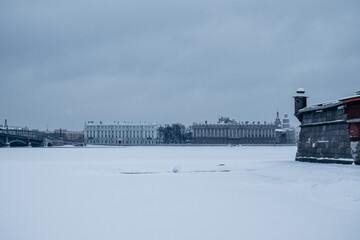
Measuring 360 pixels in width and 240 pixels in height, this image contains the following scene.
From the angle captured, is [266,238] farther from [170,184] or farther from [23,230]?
[170,184]

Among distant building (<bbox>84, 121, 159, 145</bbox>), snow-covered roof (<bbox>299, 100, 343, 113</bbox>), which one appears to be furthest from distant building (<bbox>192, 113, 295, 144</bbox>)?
snow-covered roof (<bbox>299, 100, 343, 113</bbox>)

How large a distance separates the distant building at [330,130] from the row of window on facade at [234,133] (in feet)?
362

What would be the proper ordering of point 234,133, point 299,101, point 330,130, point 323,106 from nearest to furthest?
point 330,130 < point 323,106 < point 299,101 < point 234,133

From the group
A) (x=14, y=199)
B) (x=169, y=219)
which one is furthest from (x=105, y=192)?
(x=169, y=219)

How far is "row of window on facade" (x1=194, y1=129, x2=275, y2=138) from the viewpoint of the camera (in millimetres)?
135500

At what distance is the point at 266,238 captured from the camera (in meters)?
6.26

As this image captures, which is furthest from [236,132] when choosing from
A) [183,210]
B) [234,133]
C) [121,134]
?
[183,210]

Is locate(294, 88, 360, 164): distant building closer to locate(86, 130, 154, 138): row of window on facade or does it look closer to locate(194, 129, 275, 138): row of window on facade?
locate(194, 129, 275, 138): row of window on facade

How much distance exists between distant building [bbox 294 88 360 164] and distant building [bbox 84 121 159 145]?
386ft

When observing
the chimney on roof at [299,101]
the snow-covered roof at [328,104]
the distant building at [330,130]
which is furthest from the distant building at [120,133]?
the snow-covered roof at [328,104]

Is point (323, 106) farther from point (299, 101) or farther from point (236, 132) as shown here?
point (236, 132)

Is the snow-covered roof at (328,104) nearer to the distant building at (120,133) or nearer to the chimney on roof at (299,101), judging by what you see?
the chimney on roof at (299,101)

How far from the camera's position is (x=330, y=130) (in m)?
20.5

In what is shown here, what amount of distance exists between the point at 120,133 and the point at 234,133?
37049 mm
